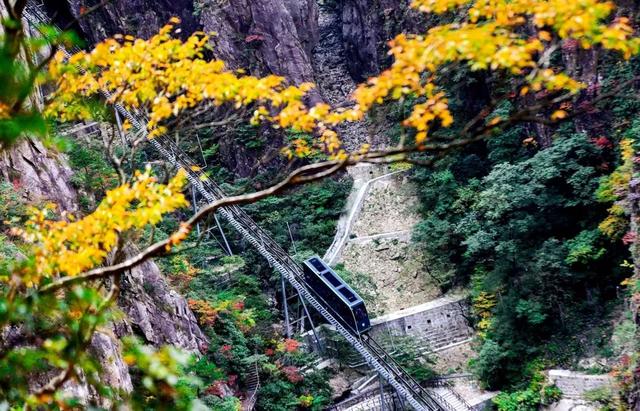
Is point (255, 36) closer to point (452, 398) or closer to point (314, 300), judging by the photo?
point (314, 300)

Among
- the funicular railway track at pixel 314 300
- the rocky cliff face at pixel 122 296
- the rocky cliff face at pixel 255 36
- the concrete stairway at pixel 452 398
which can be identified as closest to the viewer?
the rocky cliff face at pixel 122 296

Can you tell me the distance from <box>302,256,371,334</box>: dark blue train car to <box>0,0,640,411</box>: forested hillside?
0.25 feet

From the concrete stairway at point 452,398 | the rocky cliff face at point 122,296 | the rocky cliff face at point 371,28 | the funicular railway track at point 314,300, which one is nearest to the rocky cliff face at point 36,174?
the rocky cliff face at point 122,296

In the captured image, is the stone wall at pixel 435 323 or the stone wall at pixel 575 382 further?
the stone wall at pixel 435 323

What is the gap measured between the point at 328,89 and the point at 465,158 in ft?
38.7

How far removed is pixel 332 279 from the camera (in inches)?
639

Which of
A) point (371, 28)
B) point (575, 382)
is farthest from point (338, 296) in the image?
point (371, 28)

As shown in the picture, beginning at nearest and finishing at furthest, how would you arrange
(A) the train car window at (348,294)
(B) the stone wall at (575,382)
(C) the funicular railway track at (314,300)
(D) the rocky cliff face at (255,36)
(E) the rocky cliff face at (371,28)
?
(B) the stone wall at (575,382)
(C) the funicular railway track at (314,300)
(A) the train car window at (348,294)
(D) the rocky cliff face at (255,36)
(E) the rocky cliff face at (371,28)

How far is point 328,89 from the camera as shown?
29312 mm

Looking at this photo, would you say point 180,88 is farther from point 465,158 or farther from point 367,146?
point 465,158

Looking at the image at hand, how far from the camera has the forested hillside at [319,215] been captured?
127 inches

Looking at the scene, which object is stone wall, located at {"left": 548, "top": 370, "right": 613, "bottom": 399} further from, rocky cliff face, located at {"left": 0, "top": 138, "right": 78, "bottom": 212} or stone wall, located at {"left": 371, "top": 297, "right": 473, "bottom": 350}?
rocky cliff face, located at {"left": 0, "top": 138, "right": 78, "bottom": 212}

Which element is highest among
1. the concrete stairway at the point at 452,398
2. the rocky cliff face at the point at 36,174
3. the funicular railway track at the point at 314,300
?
the rocky cliff face at the point at 36,174

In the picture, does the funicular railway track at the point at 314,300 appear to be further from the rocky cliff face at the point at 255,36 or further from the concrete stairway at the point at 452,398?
the rocky cliff face at the point at 255,36
